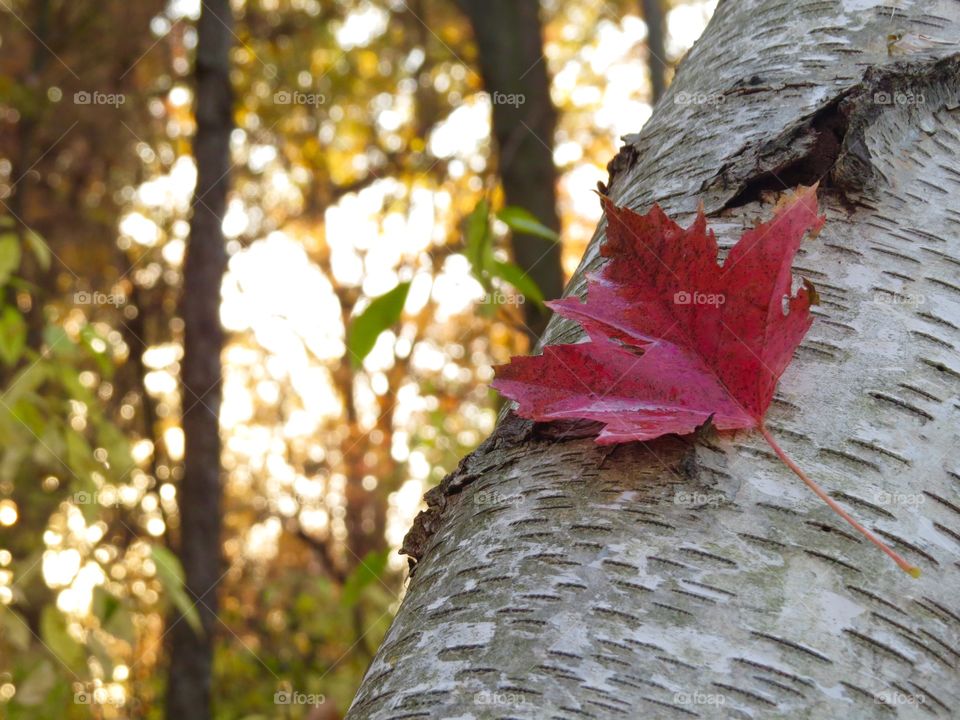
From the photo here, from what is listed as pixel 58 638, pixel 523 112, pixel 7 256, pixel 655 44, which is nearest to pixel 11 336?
pixel 7 256

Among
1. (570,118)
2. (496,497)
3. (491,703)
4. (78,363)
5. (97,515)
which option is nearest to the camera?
(491,703)

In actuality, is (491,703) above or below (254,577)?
below

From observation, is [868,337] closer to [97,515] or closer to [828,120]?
[828,120]

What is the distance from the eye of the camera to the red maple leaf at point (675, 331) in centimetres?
57

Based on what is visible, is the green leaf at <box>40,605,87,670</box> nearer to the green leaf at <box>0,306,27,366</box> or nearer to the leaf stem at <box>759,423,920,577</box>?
the green leaf at <box>0,306,27,366</box>

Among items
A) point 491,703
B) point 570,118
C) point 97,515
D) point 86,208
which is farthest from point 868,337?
point 570,118

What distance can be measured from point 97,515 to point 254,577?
16.8 feet

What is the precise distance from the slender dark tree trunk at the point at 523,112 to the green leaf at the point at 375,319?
5.89 feet

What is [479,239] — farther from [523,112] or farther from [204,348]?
[523,112]

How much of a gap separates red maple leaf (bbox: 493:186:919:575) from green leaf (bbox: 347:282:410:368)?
784 mm

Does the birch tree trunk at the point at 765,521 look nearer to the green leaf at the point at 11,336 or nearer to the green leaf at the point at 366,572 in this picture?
the green leaf at the point at 366,572

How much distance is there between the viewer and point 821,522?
1.68 ft

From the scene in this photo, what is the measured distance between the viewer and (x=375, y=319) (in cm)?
137

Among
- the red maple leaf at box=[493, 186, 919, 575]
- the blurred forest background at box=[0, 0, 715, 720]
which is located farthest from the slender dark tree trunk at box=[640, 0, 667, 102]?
the red maple leaf at box=[493, 186, 919, 575]
